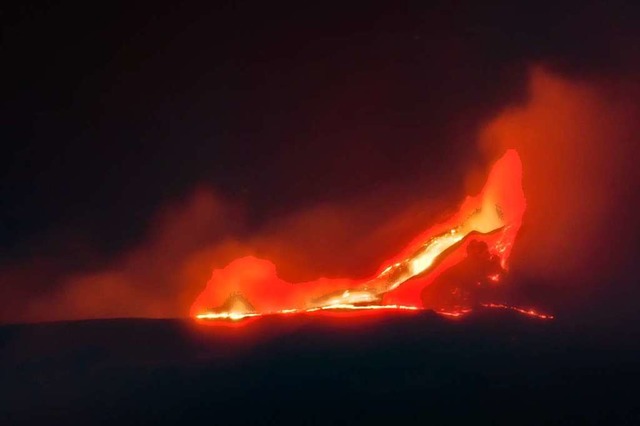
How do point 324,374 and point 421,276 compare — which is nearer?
point 324,374

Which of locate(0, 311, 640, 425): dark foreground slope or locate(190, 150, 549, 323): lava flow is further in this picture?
locate(190, 150, 549, 323): lava flow

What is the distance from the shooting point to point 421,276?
5.98 m

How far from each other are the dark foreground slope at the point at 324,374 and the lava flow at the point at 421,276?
295mm

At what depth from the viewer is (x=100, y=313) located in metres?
6.05

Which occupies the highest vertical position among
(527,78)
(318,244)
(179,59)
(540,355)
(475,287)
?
(179,59)

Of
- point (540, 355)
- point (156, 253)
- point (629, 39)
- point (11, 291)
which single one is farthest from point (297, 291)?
point (629, 39)

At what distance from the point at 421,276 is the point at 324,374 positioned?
5.24 feet

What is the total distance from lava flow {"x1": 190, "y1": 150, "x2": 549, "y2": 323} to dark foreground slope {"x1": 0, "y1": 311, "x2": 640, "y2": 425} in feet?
0.97

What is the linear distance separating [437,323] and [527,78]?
7.26 ft

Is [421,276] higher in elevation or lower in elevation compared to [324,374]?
higher

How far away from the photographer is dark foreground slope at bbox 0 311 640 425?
429 centimetres

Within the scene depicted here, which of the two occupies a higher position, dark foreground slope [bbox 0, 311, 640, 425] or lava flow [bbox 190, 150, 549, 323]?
lava flow [bbox 190, 150, 549, 323]

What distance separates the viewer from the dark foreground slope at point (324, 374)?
429 centimetres

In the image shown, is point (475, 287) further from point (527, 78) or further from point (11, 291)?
point (11, 291)
